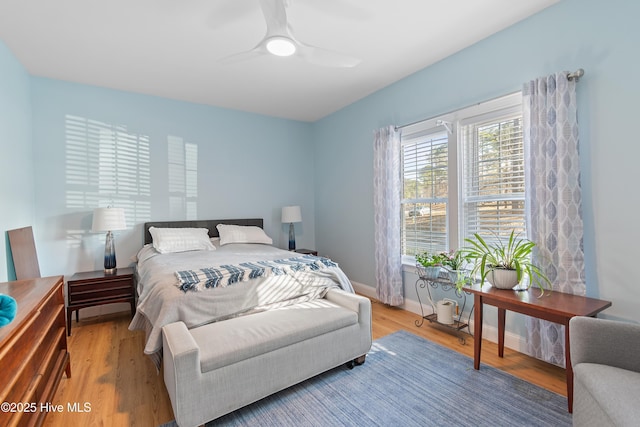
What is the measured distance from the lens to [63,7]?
213cm

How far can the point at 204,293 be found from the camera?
2049 mm

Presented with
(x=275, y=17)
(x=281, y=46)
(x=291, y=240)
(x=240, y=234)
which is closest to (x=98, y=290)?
(x=240, y=234)

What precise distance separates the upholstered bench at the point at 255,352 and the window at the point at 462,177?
1.37m

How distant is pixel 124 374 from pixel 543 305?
2.90 meters

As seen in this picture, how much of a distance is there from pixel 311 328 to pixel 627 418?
1.50 meters

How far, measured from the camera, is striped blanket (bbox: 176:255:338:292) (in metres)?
2.06

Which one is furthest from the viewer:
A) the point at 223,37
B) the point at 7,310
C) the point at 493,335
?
the point at 493,335

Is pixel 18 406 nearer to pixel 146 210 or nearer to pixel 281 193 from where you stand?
pixel 146 210

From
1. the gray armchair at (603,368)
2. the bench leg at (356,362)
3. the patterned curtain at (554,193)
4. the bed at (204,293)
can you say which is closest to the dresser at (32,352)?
the bed at (204,293)

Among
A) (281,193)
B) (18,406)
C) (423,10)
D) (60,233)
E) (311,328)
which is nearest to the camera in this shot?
(18,406)

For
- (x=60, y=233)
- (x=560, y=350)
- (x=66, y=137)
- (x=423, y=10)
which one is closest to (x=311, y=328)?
(x=560, y=350)

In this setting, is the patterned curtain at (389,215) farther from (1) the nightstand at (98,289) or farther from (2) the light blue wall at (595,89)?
(1) the nightstand at (98,289)

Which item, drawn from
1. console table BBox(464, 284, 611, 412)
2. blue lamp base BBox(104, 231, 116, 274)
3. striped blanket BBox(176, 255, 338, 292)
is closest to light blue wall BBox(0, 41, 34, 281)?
blue lamp base BBox(104, 231, 116, 274)

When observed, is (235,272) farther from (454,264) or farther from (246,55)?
(454,264)
